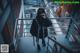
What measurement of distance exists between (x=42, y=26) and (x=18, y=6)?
0.77 feet

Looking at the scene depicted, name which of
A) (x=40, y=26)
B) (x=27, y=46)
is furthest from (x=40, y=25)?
(x=27, y=46)

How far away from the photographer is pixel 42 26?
1.36 metres

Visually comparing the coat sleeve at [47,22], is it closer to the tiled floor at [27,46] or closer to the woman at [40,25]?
the woman at [40,25]

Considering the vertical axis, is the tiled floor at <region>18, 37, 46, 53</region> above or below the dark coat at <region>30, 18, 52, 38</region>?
below

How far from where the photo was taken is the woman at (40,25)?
134 centimetres

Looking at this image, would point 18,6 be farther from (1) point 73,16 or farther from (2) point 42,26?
(1) point 73,16

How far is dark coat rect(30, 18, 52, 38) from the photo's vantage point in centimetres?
135

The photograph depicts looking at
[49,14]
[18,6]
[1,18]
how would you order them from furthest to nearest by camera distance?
1. [18,6]
2. [49,14]
3. [1,18]

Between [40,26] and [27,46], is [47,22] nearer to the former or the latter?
[40,26]

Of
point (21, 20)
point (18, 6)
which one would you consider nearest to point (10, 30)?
point (21, 20)

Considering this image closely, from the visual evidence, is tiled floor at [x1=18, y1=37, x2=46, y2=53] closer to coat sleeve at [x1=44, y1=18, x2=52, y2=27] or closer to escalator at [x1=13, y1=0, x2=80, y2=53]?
escalator at [x1=13, y1=0, x2=80, y2=53]

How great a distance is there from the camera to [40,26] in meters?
1.35

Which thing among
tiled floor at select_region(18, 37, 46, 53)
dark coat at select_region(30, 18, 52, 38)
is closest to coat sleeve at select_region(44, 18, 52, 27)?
dark coat at select_region(30, 18, 52, 38)

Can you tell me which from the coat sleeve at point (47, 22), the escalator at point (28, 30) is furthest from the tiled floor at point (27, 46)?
the coat sleeve at point (47, 22)
